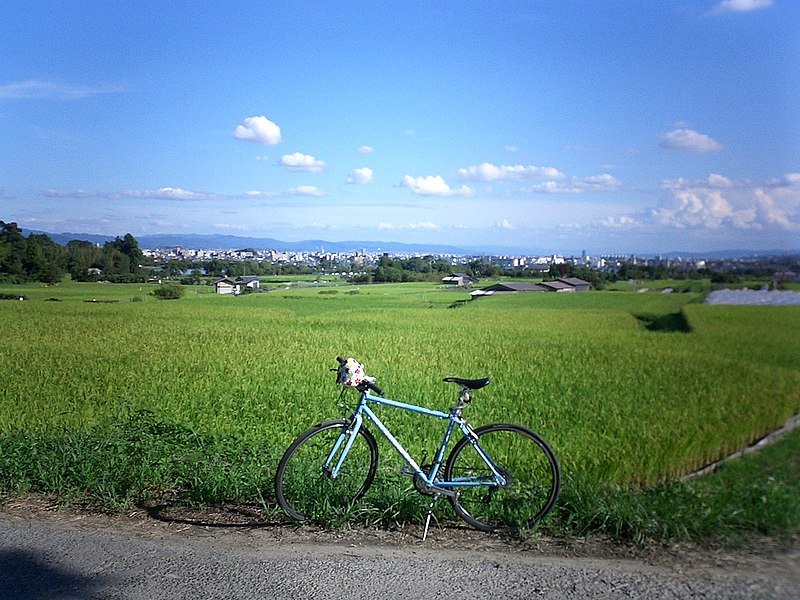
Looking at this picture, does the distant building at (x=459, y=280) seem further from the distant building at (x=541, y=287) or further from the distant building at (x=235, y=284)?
the distant building at (x=235, y=284)

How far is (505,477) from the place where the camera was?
15.3 feet

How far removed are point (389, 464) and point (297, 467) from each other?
659 mm

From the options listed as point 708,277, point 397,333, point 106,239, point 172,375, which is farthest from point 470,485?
point 106,239

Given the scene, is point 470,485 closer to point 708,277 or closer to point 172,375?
point 708,277

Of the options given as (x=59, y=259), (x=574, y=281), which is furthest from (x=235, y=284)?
(x=574, y=281)

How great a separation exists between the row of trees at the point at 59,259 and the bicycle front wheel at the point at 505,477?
11.6 ft

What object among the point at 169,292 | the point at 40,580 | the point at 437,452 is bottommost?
the point at 40,580

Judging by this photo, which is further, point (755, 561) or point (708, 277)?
point (708, 277)

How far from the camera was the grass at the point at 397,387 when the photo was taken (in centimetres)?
473

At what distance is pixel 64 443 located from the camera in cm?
578

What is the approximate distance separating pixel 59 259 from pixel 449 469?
4.21 metres

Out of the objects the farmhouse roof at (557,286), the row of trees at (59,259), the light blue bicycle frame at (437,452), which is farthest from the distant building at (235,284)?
the farmhouse roof at (557,286)

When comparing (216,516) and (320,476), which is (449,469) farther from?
(216,516)

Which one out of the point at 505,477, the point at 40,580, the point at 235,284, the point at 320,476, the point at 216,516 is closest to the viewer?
the point at 40,580
